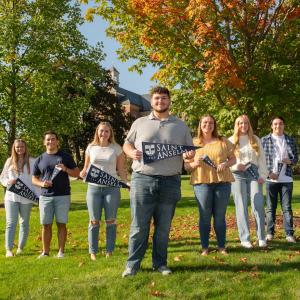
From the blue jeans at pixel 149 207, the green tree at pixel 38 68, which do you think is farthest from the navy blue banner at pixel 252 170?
the green tree at pixel 38 68

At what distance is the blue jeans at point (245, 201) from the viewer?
7816 millimetres

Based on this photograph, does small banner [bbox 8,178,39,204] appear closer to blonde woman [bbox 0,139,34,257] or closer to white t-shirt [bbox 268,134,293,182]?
blonde woman [bbox 0,139,34,257]

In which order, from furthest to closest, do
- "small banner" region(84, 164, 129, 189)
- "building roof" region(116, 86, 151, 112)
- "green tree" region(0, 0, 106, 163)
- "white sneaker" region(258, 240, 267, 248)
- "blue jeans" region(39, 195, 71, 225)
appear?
"building roof" region(116, 86, 151, 112) → "green tree" region(0, 0, 106, 163) → "white sneaker" region(258, 240, 267, 248) → "blue jeans" region(39, 195, 71, 225) → "small banner" region(84, 164, 129, 189)

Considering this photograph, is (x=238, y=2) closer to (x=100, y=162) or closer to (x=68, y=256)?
(x=100, y=162)

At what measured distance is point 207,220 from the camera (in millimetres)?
7152

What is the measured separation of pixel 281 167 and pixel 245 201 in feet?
3.80

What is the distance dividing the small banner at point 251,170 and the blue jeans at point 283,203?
1028 mm

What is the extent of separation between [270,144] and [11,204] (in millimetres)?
5054

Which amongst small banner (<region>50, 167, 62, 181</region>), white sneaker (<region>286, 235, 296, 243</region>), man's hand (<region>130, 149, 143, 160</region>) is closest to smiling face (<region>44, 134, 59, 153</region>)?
small banner (<region>50, 167, 62, 181</region>)

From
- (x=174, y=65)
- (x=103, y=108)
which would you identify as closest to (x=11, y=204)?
(x=174, y=65)

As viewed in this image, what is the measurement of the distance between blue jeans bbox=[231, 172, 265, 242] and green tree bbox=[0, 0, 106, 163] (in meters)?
14.6

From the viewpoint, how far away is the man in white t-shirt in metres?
8.46

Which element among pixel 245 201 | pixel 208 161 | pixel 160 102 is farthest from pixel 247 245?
pixel 160 102

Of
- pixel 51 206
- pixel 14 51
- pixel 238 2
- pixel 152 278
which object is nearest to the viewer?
pixel 152 278
